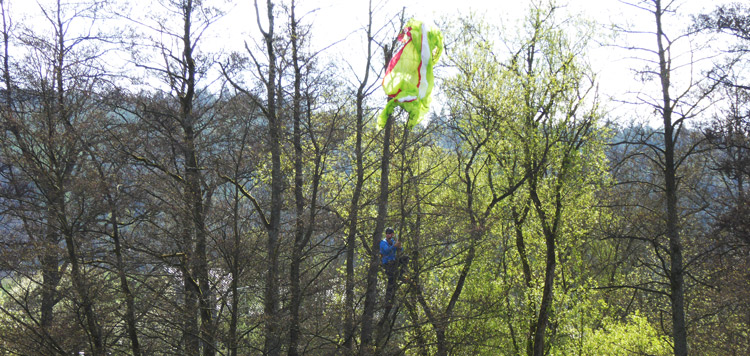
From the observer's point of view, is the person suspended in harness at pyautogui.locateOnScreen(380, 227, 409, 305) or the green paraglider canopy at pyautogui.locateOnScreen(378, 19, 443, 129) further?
the person suspended in harness at pyautogui.locateOnScreen(380, 227, 409, 305)

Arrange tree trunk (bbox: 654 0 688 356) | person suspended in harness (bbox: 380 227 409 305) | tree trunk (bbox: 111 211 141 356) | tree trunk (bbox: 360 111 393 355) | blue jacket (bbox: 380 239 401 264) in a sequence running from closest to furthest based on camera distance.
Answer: tree trunk (bbox: 111 211 141 356), tree trunk (bbox: 360 111 393 355), person suspended in harness (bbox: 380 227 409 305), blue jacket (bbox: 380 239 401 264), tree trunk (bbox: 654 0 688 356)

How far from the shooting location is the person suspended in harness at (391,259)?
10.5 m

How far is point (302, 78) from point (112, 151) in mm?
3643

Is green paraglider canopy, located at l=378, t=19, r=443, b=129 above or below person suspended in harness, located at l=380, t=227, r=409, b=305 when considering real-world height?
above

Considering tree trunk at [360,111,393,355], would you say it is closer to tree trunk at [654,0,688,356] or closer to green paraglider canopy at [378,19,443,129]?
green paraglider canopy at [378,19,443,129]

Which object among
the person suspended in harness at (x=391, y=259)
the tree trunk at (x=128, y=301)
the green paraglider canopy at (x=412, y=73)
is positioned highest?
the green paraglider canopy at (x=412, y=73)

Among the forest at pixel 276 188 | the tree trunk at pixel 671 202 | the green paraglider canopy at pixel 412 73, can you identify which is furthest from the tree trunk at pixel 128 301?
the tree trunk at pixel 671 202

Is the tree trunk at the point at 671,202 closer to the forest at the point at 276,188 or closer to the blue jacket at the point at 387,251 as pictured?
the forest at the point at 276,188

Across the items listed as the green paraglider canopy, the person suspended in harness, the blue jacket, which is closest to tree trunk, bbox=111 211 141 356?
the person suspended in harness

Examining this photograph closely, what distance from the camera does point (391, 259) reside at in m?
10.9

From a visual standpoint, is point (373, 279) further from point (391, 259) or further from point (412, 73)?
point (412, 73)

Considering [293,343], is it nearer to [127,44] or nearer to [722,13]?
[127,44]

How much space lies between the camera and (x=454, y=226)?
1161 cm

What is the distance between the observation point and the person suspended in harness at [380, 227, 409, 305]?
34.6 ft
